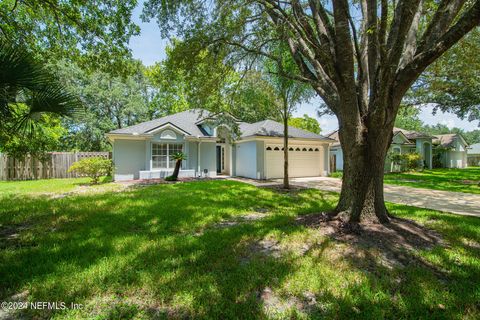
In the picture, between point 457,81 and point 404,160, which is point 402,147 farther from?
point 457,81

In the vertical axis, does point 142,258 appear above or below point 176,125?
below

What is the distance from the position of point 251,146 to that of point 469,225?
439 inches

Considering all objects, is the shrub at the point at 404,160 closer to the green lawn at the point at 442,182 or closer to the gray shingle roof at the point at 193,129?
the green lawn at the point at 442,182

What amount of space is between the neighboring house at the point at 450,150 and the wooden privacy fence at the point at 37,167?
124 ft

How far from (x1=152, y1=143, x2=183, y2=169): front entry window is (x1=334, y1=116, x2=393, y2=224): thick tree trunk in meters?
12.3

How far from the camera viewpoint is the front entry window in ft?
50.4

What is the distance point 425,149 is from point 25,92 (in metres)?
33.7

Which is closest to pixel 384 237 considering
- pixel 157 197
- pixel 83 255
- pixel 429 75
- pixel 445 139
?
pixel 83 255

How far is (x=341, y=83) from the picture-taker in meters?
5.03

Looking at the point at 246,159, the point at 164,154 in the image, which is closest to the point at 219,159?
the point at 246,159

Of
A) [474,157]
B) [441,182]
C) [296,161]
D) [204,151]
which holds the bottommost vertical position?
[441,182]

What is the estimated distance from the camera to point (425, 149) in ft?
87.3

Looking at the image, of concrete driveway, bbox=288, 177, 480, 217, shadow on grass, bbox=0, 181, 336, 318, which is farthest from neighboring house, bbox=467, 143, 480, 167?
shadow on grass, bbox=0, 181, 336, 318

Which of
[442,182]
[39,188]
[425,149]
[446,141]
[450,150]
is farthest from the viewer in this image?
[446,141]
